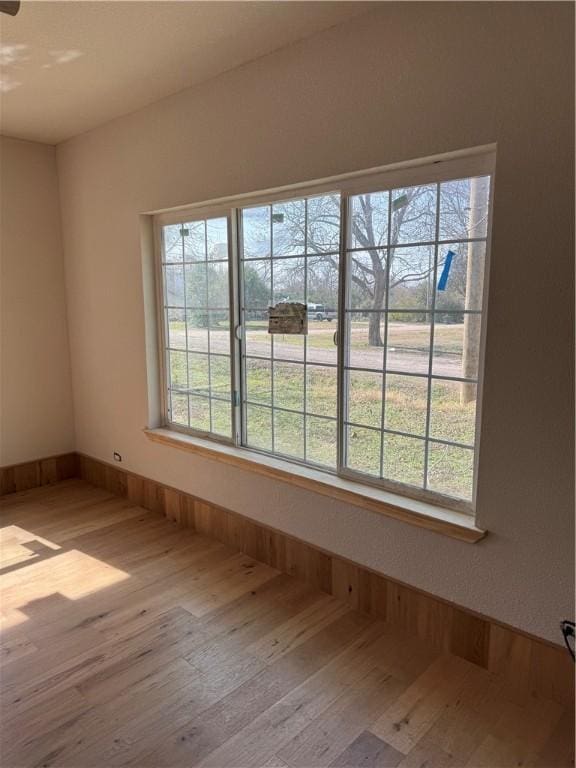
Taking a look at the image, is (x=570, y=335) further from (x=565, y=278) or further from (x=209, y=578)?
(x=209, y=578)

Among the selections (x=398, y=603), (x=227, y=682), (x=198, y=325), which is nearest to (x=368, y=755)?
(x=227, y=682)

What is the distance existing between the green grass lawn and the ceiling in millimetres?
1314

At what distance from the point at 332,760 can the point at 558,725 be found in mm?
793

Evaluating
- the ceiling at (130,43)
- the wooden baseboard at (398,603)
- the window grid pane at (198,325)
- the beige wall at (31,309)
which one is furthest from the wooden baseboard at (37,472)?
the ceiling at (130,43)

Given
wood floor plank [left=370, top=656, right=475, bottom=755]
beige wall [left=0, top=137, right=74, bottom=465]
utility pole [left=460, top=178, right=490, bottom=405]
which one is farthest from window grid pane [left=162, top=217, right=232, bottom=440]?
wood floor plank [left=370, top=656, right=475, bottom=755]

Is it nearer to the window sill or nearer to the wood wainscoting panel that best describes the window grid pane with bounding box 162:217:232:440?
the window sill

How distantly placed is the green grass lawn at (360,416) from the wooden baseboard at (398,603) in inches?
18.1

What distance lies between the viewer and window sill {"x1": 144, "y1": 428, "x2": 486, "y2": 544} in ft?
6.86

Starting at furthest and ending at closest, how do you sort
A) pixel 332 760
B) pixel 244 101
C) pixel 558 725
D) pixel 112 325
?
pixel 112 325 < pixel 244 101 < pixel 558 725 < pixel 332 760

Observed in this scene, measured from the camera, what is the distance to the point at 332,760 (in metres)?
1.69

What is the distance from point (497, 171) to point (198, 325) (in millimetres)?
1931

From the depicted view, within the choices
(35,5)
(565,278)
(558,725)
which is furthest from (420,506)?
(35,5)

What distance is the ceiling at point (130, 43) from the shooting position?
6.81 feet

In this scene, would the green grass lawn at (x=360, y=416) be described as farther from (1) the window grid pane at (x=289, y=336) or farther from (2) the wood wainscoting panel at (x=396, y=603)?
(2) the wood wainscoting panel at (x=396, y=603)
